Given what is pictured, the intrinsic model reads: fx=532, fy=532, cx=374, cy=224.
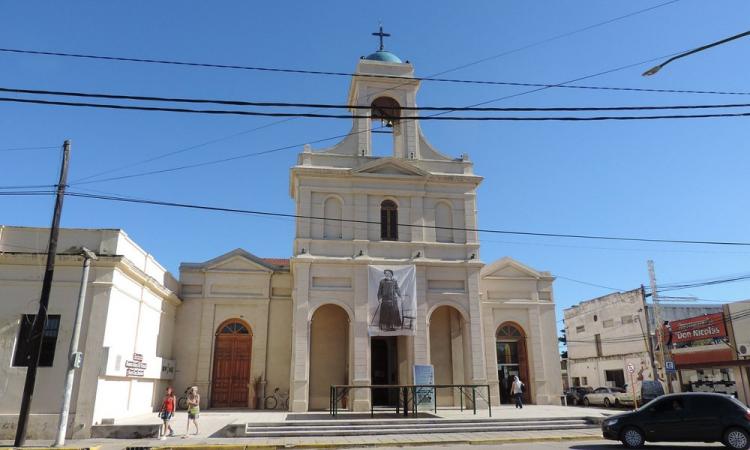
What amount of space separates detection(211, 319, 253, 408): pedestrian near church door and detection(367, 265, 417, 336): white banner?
6511 mm

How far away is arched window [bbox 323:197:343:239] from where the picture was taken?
24.0 m

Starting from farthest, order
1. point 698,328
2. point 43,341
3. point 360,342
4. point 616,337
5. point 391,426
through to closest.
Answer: point 616,337 → point 698,328 → point 360,342 → point 391,426 → point 43,341

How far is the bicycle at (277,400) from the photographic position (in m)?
23.8

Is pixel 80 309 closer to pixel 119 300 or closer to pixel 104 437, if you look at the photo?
pixel 119 300

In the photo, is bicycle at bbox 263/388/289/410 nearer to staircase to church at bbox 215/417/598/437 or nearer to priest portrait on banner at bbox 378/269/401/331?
priest portrait on banner at bbox 378/269/401/331

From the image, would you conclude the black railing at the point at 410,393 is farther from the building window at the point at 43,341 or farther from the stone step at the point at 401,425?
the building window at the point at 43,341

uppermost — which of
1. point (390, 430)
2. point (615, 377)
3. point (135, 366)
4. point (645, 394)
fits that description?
point (135, 366)

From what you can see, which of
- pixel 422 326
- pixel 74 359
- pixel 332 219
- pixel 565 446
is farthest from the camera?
pixel 332 219

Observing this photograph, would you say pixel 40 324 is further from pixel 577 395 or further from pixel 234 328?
pixel 577 395

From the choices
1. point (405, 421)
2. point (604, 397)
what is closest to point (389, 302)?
point (405, 421)

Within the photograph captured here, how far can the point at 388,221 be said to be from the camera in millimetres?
24750

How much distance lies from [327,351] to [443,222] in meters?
8.09

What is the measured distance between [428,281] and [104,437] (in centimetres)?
1379

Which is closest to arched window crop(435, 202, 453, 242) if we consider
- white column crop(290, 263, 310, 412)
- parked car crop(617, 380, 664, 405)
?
white column crop(290, 263, 310, 412)
